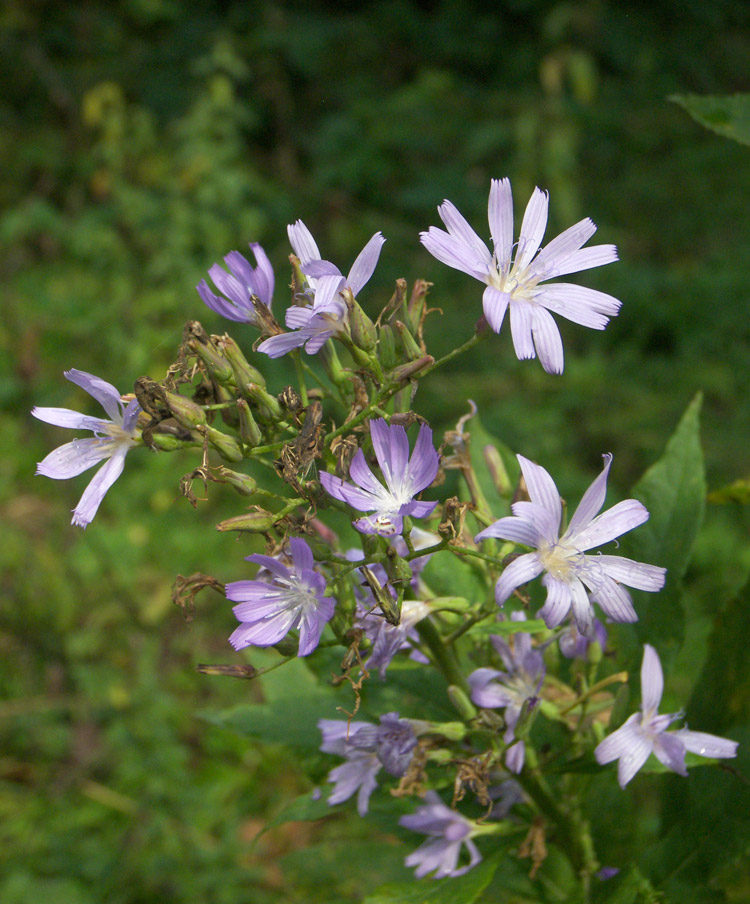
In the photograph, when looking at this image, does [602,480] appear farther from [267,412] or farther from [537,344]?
[267,412]

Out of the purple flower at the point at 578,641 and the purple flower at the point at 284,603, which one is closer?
the purple flower at the point at 284,603

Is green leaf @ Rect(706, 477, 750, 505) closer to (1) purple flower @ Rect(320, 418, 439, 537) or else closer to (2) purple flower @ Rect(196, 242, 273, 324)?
(1) purple flower @ Rect(320, 418, 439, 537)

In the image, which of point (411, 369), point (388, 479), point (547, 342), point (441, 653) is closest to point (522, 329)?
point (547, 342)

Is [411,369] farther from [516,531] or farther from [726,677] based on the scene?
[726,677]

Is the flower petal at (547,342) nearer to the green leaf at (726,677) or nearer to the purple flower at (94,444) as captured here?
the purple flower at (94,444)

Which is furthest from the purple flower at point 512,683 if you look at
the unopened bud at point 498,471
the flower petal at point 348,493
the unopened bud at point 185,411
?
the unopened bud at point 185,411

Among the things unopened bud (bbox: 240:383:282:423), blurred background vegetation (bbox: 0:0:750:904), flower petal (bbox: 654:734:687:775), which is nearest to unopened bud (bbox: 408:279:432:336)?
unopened bud (bbox: 240:383:282:423)

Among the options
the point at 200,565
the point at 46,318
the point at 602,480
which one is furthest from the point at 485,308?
the point at 46,318
